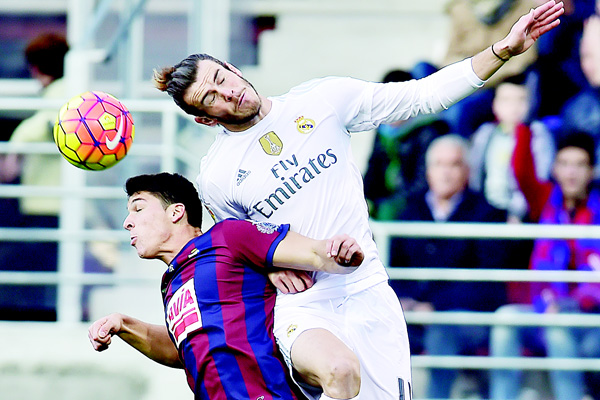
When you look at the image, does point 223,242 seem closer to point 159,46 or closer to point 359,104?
point 359,104

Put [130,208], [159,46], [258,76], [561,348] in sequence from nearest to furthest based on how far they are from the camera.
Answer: [130,208] < [561,348] < [258,76] < [159,46]

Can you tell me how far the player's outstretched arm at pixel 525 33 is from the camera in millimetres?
4152

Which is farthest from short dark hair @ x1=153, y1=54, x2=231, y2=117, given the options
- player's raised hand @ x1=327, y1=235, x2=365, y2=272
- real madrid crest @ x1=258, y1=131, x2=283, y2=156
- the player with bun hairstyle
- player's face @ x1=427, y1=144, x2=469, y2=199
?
player's face @ x1=427, y1=144, x2=469, y2=199

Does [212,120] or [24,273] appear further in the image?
[24,273]

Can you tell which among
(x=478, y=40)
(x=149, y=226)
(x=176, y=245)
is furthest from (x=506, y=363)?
(x=149, y=226)

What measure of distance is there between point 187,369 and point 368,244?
0.92m

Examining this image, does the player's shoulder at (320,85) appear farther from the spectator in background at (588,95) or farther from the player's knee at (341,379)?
the spectator in background at (588,95)

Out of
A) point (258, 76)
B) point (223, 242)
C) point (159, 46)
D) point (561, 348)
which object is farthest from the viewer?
point (159, 46)

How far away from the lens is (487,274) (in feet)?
21.4

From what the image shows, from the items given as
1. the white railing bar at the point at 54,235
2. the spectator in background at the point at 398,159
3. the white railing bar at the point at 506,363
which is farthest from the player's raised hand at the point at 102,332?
the spectator in background at the point at 398,159

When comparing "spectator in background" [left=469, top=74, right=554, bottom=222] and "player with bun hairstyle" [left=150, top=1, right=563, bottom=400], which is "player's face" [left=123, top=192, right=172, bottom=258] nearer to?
"player with bun hairstyle" [left=150, top=1, right=563, bottom=400]

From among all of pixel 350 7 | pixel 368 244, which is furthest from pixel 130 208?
pixel 350 7

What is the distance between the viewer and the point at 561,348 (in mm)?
6445

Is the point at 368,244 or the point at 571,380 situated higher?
the point at 368,244
